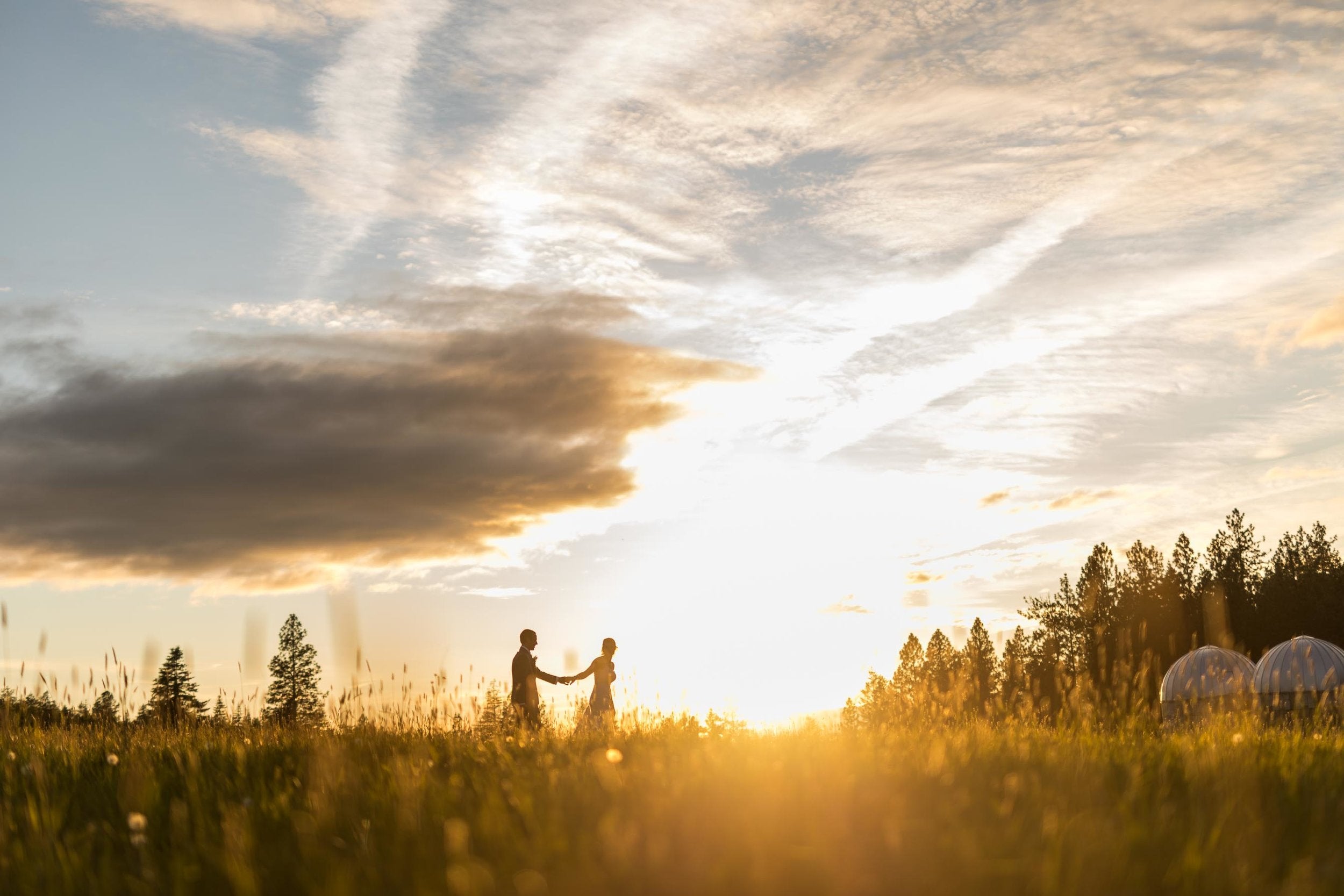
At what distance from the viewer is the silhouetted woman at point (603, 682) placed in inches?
409

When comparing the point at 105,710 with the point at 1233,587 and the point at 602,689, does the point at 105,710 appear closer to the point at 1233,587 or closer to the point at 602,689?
the point at 602,689

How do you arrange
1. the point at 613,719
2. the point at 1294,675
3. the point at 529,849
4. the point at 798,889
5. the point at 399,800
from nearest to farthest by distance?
the point at 798,889
the point at 529,849
the point at 399,800
the point at 613,719
the point at 1294,675

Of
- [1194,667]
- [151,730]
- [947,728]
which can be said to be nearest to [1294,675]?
[1194,667]

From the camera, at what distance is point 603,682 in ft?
44.8

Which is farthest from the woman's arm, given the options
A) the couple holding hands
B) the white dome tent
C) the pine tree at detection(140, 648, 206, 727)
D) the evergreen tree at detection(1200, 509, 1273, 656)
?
the evergreen tree at detection(1200, 509, 1273, 656)

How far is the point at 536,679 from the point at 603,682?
3.89ft

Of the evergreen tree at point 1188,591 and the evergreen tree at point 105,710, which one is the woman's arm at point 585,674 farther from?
the evergreen tree at point 1188,591

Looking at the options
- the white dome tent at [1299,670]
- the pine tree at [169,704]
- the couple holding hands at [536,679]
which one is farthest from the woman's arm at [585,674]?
the white dome tent at [1299,670]

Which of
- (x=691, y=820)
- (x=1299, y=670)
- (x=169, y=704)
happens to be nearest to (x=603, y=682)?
(x=169, y=704)

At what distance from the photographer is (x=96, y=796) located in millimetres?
6402

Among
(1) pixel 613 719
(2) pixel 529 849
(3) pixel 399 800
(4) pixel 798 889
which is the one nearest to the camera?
(4) pixel 798 889

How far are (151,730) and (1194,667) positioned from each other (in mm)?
46120

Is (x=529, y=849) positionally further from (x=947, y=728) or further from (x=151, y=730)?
(x=151, y=730)

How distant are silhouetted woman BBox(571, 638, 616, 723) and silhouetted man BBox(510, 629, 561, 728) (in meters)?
0.76
